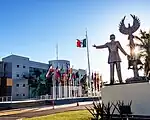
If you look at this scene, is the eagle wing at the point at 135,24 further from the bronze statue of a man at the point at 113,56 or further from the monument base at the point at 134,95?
the monument base at the point at 134,95

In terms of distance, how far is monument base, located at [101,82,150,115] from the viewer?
41.9 feet

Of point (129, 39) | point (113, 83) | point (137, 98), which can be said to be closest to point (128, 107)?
point (137, 98)

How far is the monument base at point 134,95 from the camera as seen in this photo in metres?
12.8

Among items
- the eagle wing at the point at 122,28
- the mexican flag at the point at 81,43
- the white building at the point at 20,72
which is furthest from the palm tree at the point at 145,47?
the white building at the point at 20,72

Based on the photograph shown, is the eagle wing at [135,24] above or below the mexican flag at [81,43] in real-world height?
below

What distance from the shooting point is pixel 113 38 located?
50.0 feet

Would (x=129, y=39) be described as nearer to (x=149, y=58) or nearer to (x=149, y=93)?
(x=149, y=93)

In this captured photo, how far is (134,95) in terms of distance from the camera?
1323 cm

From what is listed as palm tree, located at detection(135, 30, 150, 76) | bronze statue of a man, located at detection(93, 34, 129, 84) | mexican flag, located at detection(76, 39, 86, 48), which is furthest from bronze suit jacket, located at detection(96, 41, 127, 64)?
mexican flag, located at detection(76, 39, 86, 48)

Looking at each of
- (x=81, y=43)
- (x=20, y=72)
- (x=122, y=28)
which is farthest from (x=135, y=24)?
(x=20, y=72)

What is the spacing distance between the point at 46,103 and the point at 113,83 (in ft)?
93.6

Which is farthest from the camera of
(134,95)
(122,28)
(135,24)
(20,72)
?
(20,72)

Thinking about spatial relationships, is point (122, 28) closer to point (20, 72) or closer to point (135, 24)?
point (135, 24)

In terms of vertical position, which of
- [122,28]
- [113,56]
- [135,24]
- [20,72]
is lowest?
[113,56]
